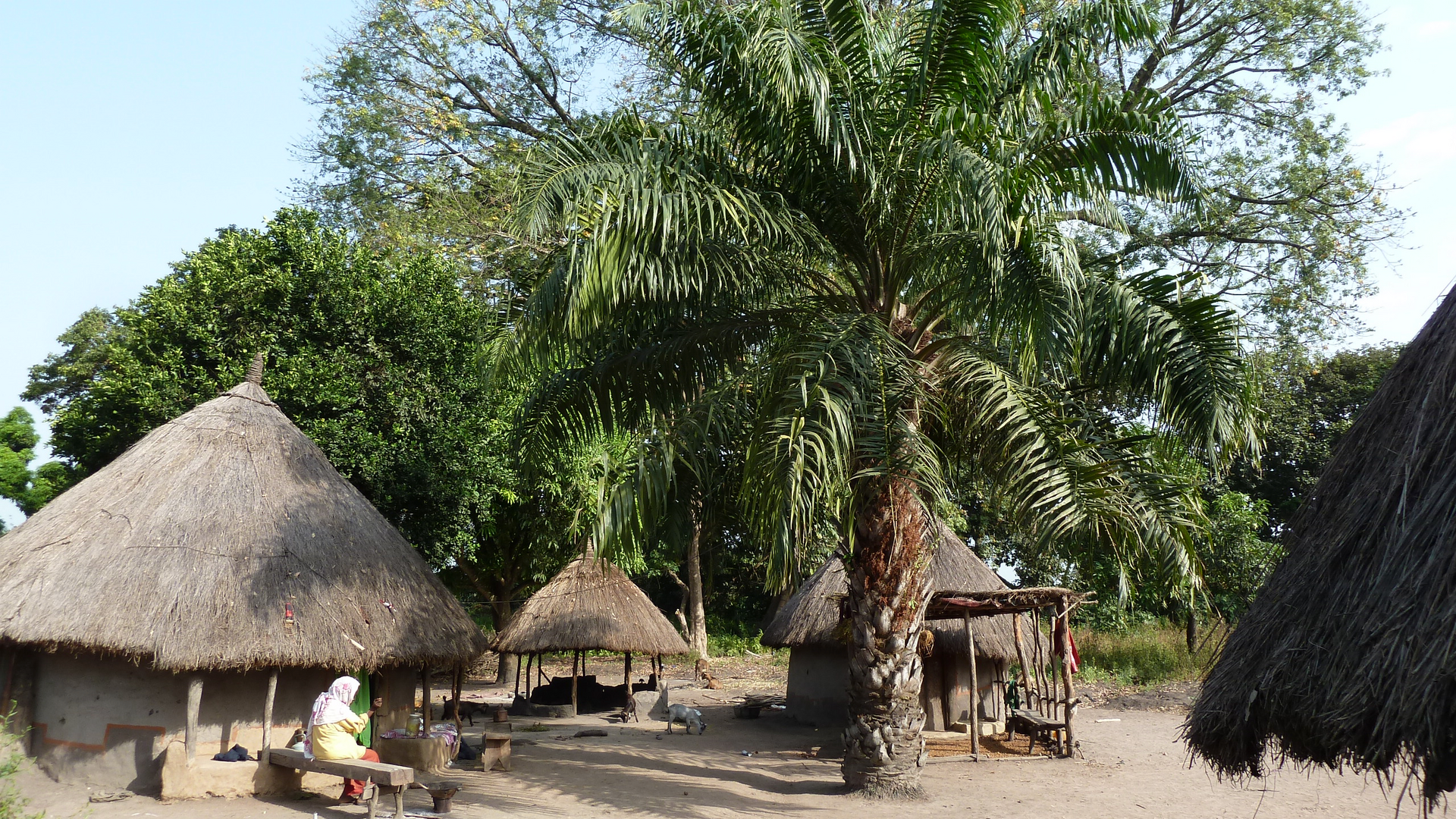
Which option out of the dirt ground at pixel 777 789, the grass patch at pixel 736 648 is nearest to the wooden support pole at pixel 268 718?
the dirt ground at pixel 777 789

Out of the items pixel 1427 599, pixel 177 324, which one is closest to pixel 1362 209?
pixel 1427 599

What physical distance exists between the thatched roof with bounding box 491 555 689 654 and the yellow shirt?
8315mm

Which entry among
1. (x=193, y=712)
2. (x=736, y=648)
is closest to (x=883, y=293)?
(x=193, y=712)

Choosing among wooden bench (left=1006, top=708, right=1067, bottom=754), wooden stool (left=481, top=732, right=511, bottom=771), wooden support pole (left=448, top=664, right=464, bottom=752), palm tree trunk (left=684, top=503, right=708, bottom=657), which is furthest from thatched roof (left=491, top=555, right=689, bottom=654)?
wooden bench (left=1006, top=708, right=1067, bottom=754)

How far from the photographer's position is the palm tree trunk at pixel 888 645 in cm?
998

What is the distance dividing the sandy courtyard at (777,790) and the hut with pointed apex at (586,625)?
2627 mm

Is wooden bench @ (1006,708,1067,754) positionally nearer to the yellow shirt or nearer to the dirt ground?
the dirt ground

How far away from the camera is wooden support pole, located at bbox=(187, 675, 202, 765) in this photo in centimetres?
995

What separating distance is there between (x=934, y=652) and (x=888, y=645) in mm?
6588

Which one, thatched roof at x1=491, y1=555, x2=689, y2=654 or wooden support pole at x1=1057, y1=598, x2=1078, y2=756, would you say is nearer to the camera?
wooden support pole at x1=1057, y1=598, x2=1078, y2=756

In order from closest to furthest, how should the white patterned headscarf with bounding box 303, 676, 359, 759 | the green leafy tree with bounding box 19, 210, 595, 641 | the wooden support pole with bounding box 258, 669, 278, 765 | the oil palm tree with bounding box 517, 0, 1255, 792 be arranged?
the oil palm tree with bounding box 517, 0, 1255, 792 → the white patterned headscarf with bounding box 303, 676, 359, 759 → the wooden support pole with bounding box 258, 669, 278, 765 → the green leafy tree with bounding box 19, 210, 595, 641

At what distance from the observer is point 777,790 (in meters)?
11.2

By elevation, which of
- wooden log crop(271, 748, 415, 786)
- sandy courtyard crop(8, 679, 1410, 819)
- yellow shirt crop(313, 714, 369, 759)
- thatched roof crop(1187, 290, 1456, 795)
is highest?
thatched roof crop(1187, 290, 1456, 795)

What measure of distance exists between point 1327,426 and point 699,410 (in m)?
22.7
